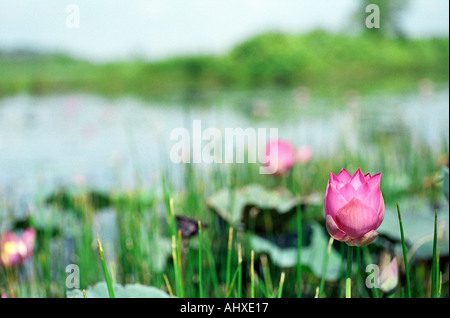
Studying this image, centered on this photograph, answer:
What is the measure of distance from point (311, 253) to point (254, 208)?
0.15 metres

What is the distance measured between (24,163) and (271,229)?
6.92 ft

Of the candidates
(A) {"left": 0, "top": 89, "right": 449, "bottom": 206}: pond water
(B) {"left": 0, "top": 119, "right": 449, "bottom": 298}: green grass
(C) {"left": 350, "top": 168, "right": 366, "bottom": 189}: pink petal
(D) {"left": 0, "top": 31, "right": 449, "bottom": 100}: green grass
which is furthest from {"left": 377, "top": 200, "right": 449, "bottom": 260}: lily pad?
(D) {"left": 0, "top": 31, "right": 449, "bottom": 100}: green grass

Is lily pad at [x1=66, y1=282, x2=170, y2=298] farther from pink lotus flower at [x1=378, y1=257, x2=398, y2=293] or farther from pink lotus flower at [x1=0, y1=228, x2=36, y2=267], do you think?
pink lotus flower at [x1=0, y1=228, x2=36, y2=267]

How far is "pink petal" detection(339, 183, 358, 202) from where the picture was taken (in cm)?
44

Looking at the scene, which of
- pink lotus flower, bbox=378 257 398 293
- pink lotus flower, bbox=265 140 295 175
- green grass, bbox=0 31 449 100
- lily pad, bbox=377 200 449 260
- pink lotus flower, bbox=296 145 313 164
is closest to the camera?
pink lotus flower, bbox=378 257 398 293

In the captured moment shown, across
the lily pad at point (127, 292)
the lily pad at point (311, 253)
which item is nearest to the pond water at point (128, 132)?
the lily pad at point (311, 253)

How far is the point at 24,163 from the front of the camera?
8.89 feet

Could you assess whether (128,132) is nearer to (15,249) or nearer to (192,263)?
(15,249)

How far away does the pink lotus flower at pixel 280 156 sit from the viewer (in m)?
1.28

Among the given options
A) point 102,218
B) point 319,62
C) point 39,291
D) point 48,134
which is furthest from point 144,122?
point 319,62

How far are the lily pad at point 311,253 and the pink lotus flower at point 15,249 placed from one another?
0.50 m

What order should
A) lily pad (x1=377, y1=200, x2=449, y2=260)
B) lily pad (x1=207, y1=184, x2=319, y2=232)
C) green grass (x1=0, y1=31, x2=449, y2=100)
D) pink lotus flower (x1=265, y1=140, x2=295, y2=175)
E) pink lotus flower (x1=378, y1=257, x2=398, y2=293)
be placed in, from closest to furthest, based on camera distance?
pink lotus flower (x1=378, y1=257, x2=398, y2=293), lily pad (x1=377, y1=200, x2=449, y2=260), lily pad (x1=207, y1=184, x2=319, y2=232), pink lotus flower (x1=265, y1=140, x2=295, y2=175), green grass (x1=0, y1=31, x2=449, y2=100)

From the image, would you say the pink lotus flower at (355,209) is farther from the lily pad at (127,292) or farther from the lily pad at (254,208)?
the lily pad at (254,208)

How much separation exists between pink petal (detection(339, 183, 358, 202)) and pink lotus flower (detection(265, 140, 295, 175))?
2.72ft
